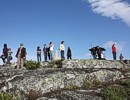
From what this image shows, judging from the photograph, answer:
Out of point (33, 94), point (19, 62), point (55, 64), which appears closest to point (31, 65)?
point (19, 62)

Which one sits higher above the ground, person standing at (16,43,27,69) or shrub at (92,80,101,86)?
person standing at (16,43,27,69)

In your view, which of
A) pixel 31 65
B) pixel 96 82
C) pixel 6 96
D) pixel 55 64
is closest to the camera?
pixel 6 96

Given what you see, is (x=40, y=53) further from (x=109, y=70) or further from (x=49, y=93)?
(x=49, y=93)

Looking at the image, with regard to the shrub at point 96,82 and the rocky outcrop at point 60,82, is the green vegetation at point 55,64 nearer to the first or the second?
the rocky outcrop at point 60,82

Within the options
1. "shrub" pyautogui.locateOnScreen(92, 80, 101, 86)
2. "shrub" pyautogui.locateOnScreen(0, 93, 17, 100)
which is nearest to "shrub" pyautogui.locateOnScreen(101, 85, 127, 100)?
"shrub" pyautogui.locateOnScreen(92, 80, 101, 86)

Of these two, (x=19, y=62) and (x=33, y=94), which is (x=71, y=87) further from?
(x=19, y=62)

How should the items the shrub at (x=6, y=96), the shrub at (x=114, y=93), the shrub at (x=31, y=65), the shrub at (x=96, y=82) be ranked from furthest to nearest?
the shrub at (x=31, y=65) < the shrub at (x=96, y=82) < the shrub at (x=6, y=96) < the shrub at (x=114, y=93)

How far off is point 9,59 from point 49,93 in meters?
17.9

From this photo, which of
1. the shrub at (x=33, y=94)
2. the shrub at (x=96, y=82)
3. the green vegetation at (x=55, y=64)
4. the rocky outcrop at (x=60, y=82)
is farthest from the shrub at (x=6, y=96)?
the green vegetation at (x=55, y=64)

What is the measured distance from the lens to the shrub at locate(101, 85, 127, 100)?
56.7ft

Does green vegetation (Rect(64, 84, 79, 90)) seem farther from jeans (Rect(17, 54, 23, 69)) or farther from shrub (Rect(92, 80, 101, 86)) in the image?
jeans (Rect(17, 54, 23, 69))

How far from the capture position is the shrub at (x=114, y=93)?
56.7 ft

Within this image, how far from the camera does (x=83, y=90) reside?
742 inches

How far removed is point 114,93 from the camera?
1772 cm
